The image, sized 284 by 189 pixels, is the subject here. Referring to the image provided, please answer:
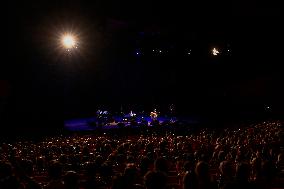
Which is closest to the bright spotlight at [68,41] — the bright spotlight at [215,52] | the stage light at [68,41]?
the stage light at [68,41]

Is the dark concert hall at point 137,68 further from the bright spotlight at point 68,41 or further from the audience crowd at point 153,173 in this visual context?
the audience crowd at point 153,173

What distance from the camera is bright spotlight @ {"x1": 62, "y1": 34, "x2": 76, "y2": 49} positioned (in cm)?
2970

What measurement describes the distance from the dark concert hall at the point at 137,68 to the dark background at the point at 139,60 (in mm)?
87

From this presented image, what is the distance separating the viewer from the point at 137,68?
3672 centimetres

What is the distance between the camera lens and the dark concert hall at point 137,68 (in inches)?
1051

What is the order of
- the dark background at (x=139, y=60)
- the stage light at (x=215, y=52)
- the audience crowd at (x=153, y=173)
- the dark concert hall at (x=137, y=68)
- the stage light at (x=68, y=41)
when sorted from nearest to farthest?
the audience crowd at (x=153, y=173)
the dark concert hall at (x=137, y=68)
the dark background at (x=139, y=60)
the stage light at (x=68, y=41)
the stage light at (x=215, y=52)

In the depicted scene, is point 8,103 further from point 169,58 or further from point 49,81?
point 169,58

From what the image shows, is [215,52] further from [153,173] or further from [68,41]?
[153,173]

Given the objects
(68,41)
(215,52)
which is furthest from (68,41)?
(215,52)

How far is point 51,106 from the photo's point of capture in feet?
96.9

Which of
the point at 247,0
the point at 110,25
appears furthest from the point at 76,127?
the point at 247,0

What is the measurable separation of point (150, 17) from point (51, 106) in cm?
1089

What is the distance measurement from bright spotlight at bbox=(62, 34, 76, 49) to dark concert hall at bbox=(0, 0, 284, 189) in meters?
0.10

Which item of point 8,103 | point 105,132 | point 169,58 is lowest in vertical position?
point 105,132
